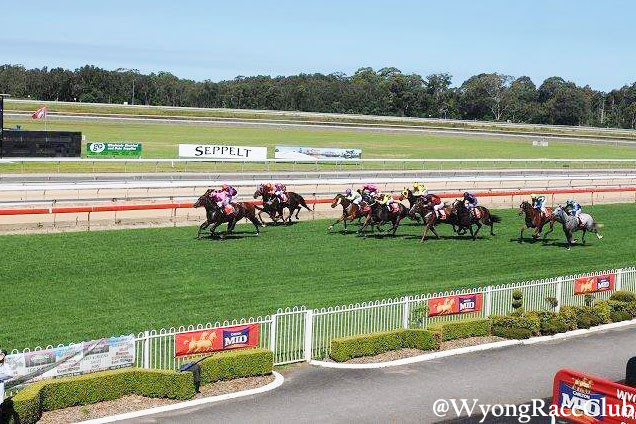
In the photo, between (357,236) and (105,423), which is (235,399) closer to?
(105,423)

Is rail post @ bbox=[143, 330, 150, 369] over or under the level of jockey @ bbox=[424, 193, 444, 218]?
under

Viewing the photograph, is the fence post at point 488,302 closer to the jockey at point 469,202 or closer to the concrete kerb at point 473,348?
the concrete kerb at point 473,348

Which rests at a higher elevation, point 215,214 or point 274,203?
point 274,203

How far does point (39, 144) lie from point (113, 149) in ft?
32.1

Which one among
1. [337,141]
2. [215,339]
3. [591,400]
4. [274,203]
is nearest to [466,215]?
[274,203]

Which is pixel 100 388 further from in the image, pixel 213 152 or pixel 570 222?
pixel 213 152

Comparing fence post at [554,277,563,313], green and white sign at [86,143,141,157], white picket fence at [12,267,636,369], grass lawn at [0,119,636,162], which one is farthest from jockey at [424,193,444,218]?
grass lawn at [0,119,636,162]

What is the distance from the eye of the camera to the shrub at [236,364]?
595 inches

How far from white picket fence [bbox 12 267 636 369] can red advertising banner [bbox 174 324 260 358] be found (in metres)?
0.20

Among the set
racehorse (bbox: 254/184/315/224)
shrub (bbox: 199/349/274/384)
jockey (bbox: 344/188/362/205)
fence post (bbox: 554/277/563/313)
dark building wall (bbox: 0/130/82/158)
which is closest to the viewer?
shrub (bbox: 199/349/274/384)

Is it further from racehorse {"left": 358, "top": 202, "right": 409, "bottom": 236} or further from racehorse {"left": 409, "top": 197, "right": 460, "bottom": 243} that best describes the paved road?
racehorse {"left": 358, "top": 202, "right": 409, "bottom": 236}

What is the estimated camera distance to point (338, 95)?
493 ft

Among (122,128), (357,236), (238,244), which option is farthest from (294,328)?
(122,128)

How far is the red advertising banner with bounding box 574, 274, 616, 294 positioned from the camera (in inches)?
854
